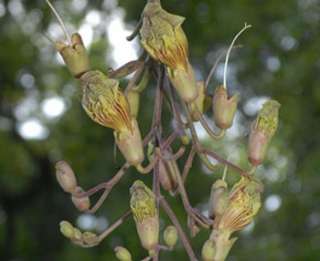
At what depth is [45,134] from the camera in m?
3.79

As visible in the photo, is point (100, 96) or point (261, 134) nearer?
point (100, 96)

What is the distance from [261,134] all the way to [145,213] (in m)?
0.18

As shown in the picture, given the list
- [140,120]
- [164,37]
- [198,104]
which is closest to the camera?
[164,37]

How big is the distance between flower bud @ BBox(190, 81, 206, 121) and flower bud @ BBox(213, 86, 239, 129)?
0.02 meters

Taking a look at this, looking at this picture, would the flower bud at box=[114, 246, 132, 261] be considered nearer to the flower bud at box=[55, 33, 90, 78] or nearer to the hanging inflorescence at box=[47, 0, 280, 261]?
the hanging inflorescence at box=[47, 0, 280, 261]

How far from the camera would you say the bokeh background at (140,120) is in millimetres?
2240

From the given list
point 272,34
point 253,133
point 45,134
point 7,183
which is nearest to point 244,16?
point 272,34

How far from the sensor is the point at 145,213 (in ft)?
3.08

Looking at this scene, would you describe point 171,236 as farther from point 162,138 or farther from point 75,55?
point 75,55

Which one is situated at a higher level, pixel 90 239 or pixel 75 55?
pixel 75 55

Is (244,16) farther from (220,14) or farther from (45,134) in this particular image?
(45,134)

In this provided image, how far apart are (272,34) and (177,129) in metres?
1.44

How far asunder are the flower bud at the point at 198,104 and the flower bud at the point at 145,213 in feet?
0.34

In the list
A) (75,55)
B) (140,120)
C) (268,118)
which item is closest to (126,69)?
(75,55)
